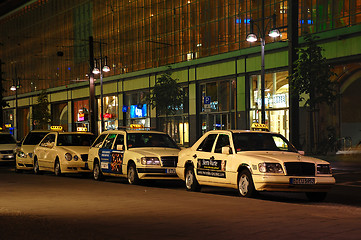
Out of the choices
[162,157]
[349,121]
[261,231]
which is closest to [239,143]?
[162,157]

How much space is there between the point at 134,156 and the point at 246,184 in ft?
17.6

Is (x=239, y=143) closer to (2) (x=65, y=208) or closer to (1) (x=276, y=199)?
(1) (x=276, y=199)

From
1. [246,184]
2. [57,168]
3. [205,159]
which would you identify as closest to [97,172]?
[57,168]

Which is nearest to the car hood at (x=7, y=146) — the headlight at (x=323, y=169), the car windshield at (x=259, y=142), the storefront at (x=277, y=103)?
the storefront at (x=277, y=103)

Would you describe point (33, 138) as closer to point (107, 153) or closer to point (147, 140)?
point (107, 153)

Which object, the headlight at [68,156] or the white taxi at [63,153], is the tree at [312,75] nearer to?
the white taxi at [63,153]

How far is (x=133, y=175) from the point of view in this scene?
19.2 m

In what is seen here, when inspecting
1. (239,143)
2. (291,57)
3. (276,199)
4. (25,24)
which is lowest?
(276,199)

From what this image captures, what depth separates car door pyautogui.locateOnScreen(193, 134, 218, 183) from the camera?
15992 mm

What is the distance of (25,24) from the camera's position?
94.4 metres

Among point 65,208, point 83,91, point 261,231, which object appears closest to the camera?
point 261,231

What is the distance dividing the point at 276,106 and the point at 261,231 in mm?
36896

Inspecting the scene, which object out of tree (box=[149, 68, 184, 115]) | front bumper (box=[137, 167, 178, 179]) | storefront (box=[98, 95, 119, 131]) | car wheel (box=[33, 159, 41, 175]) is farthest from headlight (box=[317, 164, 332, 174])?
storefront (box=[98, 95, 119, 131])

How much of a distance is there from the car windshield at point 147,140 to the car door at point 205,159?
380cm
